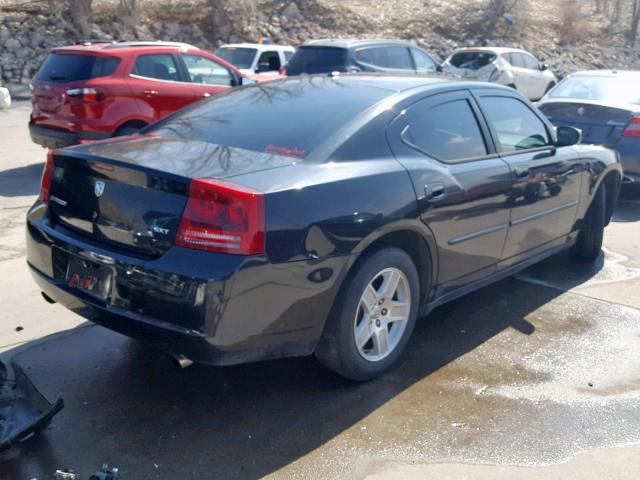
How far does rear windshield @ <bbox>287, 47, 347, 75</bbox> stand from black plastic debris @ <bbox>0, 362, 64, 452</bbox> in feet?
31.1

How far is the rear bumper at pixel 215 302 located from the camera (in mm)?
3293

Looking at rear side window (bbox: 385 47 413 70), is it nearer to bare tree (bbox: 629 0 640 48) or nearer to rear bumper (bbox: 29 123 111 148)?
rear bumper (bbox: 29 123 111 148)

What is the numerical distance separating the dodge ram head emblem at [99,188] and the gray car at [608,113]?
21.3 ft

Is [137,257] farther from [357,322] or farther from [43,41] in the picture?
[43,41]

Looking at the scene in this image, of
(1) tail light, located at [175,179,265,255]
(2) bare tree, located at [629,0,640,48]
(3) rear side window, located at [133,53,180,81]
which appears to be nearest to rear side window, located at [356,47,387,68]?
(3) rear side window, located at [133,53,180,81]

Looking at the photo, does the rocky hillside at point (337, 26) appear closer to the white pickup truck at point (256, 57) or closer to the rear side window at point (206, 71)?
the white pickup truck at point (256, 57)

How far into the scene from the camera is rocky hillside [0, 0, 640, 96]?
19.5 meters

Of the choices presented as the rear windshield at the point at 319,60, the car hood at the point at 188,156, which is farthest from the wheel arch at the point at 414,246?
the rear windshield at the point at 319,60

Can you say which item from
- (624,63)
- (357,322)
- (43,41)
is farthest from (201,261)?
(624,63)

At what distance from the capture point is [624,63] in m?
28.6

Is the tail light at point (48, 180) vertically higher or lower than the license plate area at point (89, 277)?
higher

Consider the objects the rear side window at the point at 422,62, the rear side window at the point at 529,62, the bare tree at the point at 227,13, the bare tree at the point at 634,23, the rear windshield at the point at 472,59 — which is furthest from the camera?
the bare tree at the point at 634,23

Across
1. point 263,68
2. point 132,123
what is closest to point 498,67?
point 263,68

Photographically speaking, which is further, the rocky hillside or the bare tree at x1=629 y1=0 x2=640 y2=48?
the bare tree at x1=629 y1=0 x2=640 y2=48
